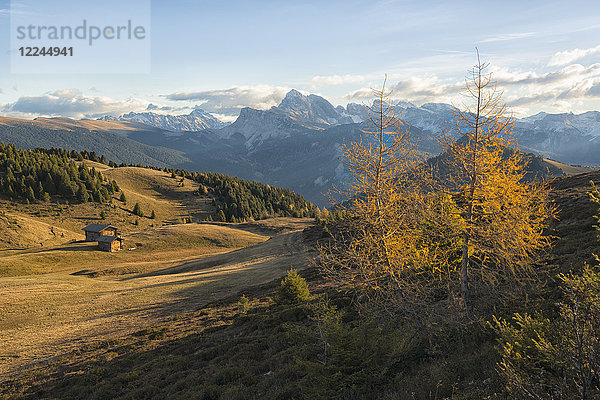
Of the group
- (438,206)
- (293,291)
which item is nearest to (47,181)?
(293,291)

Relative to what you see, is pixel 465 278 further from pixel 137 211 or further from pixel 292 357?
pixel 137 211

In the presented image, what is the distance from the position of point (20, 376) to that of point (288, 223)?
9643 cm

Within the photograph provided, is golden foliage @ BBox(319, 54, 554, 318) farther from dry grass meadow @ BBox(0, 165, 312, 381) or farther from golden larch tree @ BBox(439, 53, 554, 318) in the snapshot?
dry grass meadow @ BBox(0, 165, 312, 381)

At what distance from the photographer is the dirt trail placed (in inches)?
947

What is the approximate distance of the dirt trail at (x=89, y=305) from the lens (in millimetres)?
24047

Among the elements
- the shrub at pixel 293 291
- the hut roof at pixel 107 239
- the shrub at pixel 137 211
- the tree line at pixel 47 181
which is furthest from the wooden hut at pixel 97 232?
the shrub at pixel 293 291

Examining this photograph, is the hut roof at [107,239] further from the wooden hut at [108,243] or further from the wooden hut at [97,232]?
the wooden hut at [97,232]

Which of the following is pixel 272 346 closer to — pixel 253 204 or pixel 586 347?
pixel 586 347

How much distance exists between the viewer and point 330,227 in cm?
6053

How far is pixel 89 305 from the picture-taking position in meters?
34.2

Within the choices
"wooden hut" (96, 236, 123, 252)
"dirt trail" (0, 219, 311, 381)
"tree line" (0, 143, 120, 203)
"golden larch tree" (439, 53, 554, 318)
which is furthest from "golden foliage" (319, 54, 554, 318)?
"tree line" (0, 143, 120, 203)

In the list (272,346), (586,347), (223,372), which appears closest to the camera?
(586,347)

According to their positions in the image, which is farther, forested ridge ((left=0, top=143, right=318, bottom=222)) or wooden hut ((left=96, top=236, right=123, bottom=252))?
forested ridge ((left=0, top=143, right=318, bottom=222))

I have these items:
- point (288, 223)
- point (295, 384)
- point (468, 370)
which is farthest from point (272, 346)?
point (288, 223)
